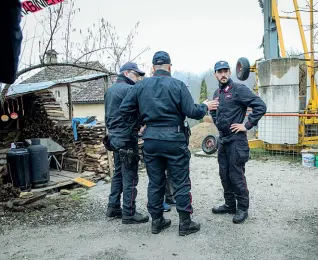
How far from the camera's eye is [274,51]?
9570 millimetres

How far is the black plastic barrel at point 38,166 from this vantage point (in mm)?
6570

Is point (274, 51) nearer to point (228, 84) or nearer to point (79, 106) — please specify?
point (228, 84)

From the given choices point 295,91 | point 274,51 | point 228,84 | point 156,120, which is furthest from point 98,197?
point 274,51

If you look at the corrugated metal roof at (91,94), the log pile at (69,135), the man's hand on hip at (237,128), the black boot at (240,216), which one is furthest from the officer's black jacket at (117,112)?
the corrugated metal roof at (91,94)

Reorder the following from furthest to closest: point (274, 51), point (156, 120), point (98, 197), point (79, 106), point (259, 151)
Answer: point (79, 106), point (274, 51), point (259, 151), point (98, 197), point (156, 120)

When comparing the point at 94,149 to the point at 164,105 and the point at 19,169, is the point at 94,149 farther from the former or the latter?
the point at 164,105

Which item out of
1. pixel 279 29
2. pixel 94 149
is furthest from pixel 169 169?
pixel 279 29

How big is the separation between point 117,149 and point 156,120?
2.60 feet

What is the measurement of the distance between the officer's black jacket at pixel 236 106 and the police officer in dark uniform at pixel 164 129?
43cm

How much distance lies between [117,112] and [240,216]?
2.13 m

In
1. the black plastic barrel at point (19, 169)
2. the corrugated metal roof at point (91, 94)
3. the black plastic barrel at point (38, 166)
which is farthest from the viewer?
the corrugated metal roof at point (91, 94)

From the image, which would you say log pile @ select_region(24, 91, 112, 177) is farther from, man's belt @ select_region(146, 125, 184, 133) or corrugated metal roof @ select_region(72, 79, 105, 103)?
corrugated metal roof @ select_region(72, 79, 105, 103)

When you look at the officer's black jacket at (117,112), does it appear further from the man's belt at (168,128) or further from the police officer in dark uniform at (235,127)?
the police officer in dark uniform at (235,127)

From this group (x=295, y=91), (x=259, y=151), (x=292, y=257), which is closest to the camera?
(x=292, y=257)
